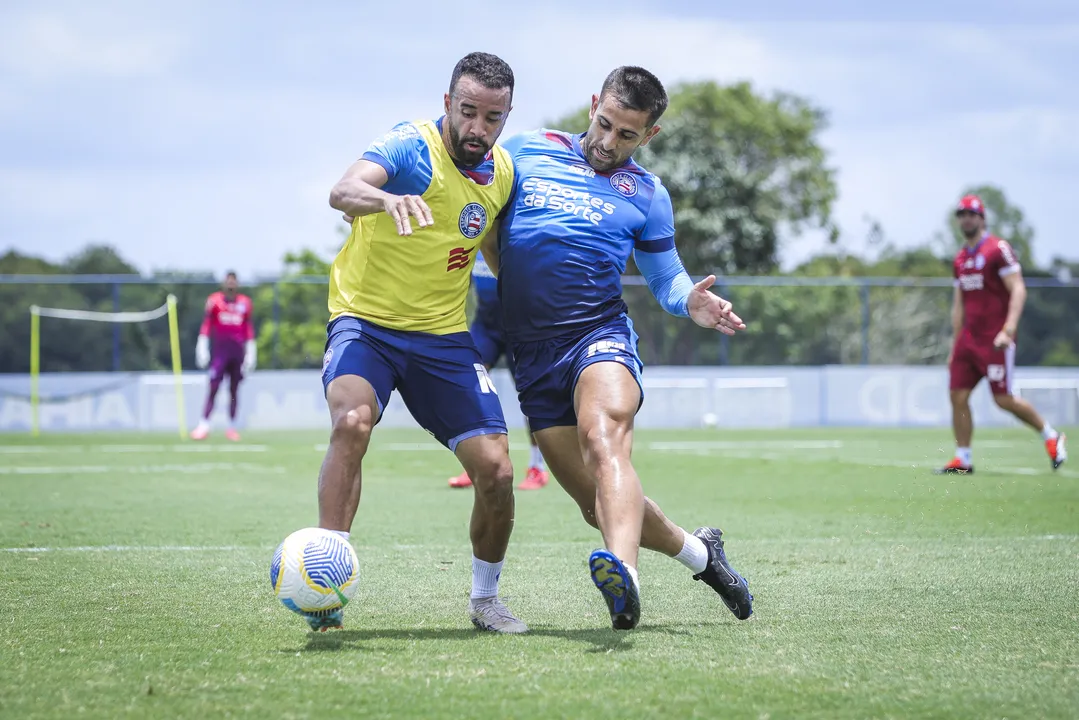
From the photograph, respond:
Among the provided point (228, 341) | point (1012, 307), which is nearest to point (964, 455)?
point (1012, 307)

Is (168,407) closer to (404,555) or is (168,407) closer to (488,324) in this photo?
(488,324)

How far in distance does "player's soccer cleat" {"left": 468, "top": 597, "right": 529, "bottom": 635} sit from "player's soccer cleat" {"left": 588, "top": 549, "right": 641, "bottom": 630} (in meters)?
0.60

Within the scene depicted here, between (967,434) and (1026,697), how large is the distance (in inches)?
354

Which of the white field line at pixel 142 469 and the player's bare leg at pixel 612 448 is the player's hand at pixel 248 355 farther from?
the player's bare leg at pixel 612 448

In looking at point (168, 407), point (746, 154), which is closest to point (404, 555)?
point (168, 407)

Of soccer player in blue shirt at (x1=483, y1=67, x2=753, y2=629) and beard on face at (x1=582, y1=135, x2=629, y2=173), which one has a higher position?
beard on face at (x1=582, y1=135, x2=629, y2=173)

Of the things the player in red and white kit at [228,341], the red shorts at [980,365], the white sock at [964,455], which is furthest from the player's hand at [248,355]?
the white sock at [964,455]

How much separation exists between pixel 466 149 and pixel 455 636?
1.88 metres

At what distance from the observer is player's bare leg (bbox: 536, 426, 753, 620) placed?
16.1 ft

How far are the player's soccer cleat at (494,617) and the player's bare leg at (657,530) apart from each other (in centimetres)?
51

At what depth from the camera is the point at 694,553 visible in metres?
4.93

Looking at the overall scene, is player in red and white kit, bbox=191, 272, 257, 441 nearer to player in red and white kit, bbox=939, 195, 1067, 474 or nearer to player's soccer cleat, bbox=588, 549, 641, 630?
player in red and white kit, bbox=939, 195, 1067, 474

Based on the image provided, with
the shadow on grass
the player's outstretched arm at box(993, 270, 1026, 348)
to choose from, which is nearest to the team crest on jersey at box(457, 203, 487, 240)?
the shadow on grass

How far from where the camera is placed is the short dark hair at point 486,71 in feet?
15.2
